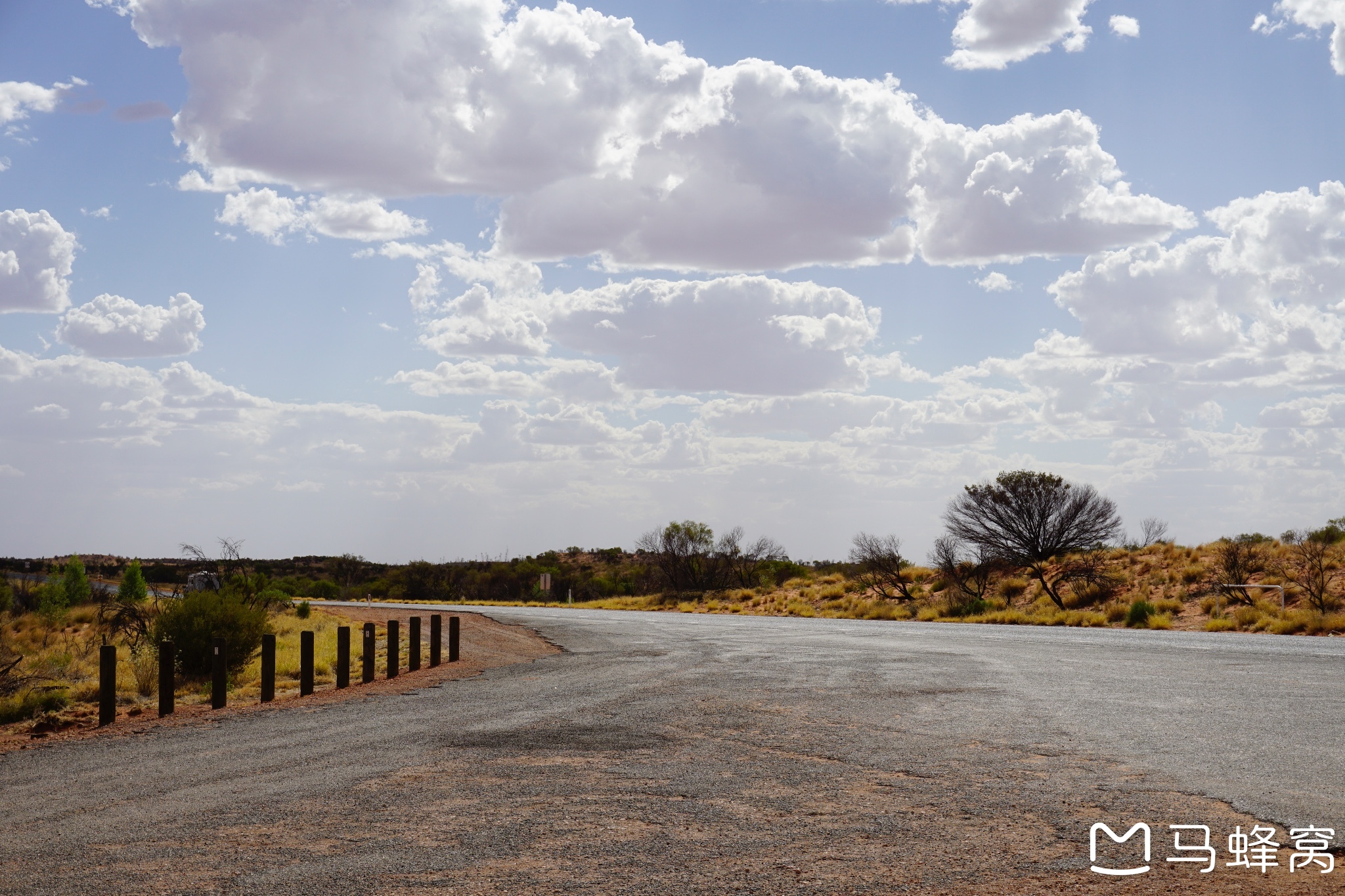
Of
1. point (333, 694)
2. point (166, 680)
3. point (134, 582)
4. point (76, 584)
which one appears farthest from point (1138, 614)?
point (76, 584)

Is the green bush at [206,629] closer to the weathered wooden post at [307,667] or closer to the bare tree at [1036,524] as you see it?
the weathered wooden post at [307,667]

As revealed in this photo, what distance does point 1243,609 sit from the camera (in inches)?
1218

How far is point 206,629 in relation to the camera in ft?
61.7

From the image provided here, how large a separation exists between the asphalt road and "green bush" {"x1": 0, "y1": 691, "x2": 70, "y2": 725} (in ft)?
11.6

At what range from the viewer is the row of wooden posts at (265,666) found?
39.9 ft

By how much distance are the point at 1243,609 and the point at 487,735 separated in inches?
1063

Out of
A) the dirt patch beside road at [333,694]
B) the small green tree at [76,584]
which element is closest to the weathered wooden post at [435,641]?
the dirt patch beside road at [333,694]

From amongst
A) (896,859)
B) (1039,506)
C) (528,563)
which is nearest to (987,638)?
(896,859)

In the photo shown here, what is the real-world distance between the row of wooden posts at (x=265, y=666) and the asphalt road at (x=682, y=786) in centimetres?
120

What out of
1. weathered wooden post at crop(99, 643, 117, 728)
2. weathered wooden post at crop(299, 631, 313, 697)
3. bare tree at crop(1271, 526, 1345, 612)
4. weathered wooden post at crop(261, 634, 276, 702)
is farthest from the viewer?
bare tree at crop(1271, 526, 1345, 612)

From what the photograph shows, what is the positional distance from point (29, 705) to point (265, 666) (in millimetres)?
2799

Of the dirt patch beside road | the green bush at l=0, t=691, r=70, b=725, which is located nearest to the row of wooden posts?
the dirt patch beside road

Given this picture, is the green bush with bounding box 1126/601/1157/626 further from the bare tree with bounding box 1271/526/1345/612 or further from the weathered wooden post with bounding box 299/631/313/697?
the weathered wooden post with bounding box 299/631/313/697

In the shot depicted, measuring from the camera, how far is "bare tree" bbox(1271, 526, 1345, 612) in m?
32.3
